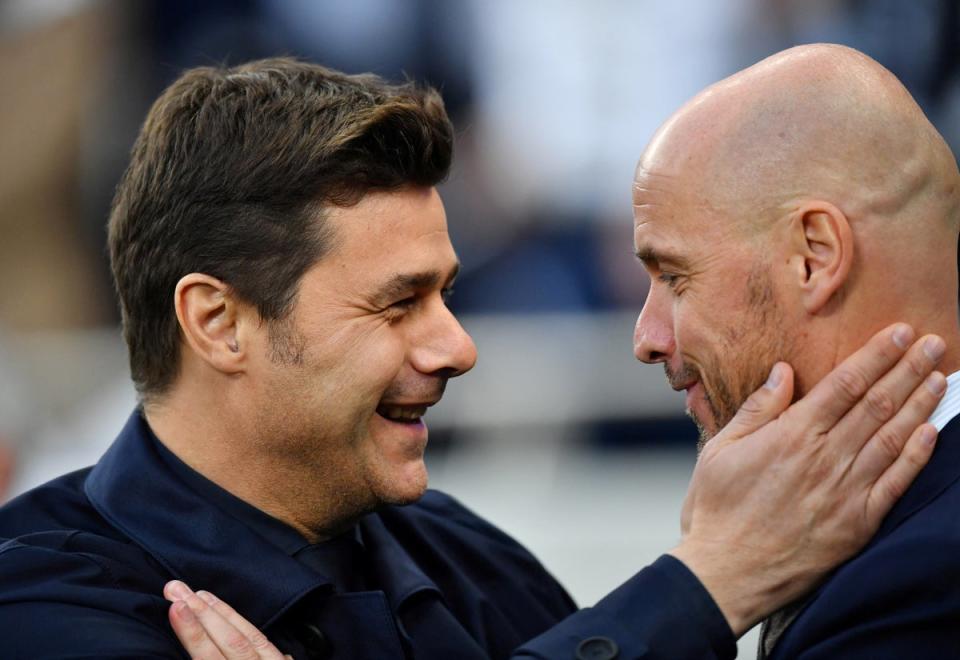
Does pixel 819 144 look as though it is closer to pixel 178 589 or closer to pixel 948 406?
pixel 948 406

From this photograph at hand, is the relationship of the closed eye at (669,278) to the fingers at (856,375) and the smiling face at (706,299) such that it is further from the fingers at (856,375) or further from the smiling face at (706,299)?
the fingers at (856,375)

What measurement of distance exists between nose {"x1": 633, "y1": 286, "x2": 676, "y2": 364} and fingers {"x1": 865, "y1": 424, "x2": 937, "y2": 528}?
49cm

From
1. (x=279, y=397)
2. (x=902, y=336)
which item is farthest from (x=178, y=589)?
(x=902, y=336)

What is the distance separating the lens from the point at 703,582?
8.05ft

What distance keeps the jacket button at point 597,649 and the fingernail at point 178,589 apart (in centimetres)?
70

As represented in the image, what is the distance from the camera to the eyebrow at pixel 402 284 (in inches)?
115

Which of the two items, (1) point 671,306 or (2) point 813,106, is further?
(1) point 671,306

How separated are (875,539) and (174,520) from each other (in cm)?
126

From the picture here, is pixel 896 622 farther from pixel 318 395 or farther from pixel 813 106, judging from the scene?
pixel 318 395

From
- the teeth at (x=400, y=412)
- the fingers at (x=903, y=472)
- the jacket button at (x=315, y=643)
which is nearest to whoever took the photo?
the fingers at (x=903, y=472)

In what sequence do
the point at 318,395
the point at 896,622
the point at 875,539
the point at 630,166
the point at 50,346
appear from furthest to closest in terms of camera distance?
1. the point at 50,346
2. the point at 630,166
3. the point at 318,395
4. the point at 875,539
5. the point at 896,622

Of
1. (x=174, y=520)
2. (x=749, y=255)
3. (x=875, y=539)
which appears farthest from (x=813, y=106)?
(x=174, y=520)

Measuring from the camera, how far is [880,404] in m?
2.39

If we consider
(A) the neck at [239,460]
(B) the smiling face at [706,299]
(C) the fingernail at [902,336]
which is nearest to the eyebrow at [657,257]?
(B) the smiling face at [706,299]
